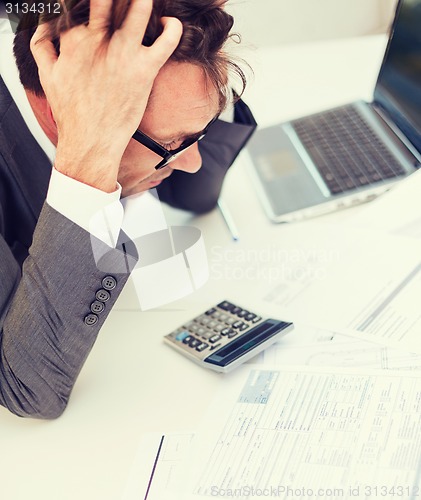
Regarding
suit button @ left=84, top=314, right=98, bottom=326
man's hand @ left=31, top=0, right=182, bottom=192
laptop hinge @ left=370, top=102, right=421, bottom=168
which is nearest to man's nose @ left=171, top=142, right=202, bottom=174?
man's hand @ left=31, top=0, right=182, bottom=192

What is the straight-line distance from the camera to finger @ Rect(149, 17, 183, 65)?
2.31 ft

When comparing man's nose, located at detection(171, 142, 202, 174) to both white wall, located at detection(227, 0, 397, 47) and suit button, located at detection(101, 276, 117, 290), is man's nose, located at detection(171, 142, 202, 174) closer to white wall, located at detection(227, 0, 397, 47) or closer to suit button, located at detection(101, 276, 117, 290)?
suit button, located at detection(101, 276, 117, 290)

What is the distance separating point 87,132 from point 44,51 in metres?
0.11

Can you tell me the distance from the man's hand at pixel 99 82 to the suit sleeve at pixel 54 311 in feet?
0.26

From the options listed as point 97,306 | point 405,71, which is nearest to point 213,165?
point 405,71

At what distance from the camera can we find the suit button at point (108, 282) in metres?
0.76

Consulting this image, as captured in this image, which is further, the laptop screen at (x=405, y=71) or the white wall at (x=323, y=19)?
the white wall at (x=323, y=19)

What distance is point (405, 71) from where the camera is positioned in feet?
3.56

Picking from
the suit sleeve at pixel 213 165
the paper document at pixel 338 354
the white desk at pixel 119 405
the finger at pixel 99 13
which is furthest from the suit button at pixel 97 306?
the suit sleeve at pixel 213 165

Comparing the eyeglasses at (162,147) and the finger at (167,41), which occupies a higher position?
the finger at (167,41)

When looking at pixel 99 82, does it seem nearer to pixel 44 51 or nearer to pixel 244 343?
pixel 44 51

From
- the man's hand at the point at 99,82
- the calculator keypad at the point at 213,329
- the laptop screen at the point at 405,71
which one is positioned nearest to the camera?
the man's hand at the point at 99,82

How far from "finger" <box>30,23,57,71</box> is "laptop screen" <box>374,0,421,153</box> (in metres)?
0.61

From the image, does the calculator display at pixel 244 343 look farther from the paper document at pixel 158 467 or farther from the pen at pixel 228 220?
the pen at pixel 228 220
